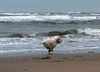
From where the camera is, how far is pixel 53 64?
9.07 m

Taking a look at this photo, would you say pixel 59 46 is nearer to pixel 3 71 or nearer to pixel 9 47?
pixel 9 47

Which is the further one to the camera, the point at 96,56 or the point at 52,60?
the point at 96,56

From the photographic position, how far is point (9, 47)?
42.5 ft

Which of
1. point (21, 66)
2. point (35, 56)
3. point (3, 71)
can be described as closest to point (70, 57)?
point (35, 56)

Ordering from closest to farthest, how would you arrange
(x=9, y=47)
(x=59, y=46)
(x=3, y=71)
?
1. (x=3, y=71)
2. (x=9, y=47)
3. (x=59, y=46)

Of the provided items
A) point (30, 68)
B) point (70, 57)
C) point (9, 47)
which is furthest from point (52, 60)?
point (9, 47)

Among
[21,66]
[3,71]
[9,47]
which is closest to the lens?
[3,71]

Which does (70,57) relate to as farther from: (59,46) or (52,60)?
(59,46)

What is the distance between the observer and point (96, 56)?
11.0m

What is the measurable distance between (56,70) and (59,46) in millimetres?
5806

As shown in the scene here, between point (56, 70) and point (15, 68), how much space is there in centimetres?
104

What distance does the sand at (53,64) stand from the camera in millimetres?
8203

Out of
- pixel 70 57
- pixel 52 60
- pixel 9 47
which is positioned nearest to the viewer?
pixel 52 60

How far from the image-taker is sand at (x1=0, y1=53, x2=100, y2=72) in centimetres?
820
